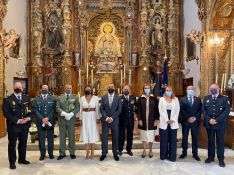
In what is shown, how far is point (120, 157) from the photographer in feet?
24.0

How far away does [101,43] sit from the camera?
14461mm

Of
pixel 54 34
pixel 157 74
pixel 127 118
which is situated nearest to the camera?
pixel 127 118

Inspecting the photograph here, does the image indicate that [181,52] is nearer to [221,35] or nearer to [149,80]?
[149,80]

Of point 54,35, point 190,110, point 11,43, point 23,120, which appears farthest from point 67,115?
point 54,35

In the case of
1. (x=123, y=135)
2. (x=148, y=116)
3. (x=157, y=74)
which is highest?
(x=157, y=74)

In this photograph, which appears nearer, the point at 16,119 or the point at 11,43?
the point at 16,119

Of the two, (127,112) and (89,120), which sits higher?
(127,112)

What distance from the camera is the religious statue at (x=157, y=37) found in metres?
14.2

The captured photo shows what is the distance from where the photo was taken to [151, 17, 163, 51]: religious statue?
561 inches

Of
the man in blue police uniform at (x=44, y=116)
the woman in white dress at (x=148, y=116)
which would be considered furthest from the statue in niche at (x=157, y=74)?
the man in blue police uniform at (x=44, y=116)

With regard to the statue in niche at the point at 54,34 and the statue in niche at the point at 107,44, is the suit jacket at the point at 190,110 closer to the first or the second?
the statue in niche at the point at 107,44

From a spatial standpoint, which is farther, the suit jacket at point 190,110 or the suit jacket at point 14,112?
the suit jacket at point 190,110

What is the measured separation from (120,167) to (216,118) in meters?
2.24

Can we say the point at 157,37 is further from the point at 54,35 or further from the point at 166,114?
the point at 166,114
